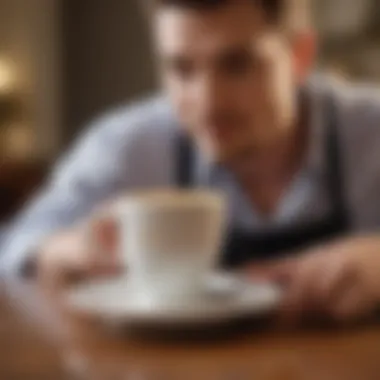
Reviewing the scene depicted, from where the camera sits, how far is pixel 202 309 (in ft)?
1.80

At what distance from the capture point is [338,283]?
598 millimetres

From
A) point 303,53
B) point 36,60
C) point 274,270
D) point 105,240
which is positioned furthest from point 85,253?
point 36,60

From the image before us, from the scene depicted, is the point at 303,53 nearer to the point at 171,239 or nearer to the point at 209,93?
the point at 209,93

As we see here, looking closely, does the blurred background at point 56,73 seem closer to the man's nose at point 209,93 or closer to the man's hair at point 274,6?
the man's hair at point 274,6

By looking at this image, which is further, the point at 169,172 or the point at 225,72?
the point at 169,172

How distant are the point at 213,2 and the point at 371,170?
240 millimetres

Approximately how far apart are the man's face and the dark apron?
72mm

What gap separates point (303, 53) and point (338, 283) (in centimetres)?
43

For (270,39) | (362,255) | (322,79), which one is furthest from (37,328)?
(322,79)

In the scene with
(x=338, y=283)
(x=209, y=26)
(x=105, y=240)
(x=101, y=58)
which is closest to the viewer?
(x=338, y=283)

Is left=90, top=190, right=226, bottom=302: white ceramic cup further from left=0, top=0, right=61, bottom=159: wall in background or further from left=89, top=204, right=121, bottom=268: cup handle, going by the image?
left=0, top=0, right=61, bottom=159: wall in background

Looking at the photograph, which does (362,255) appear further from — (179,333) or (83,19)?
(83,19)

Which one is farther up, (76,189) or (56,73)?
(56,73)

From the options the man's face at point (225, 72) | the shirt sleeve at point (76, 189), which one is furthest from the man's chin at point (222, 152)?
the shirt sleeve at point (76, 189)
